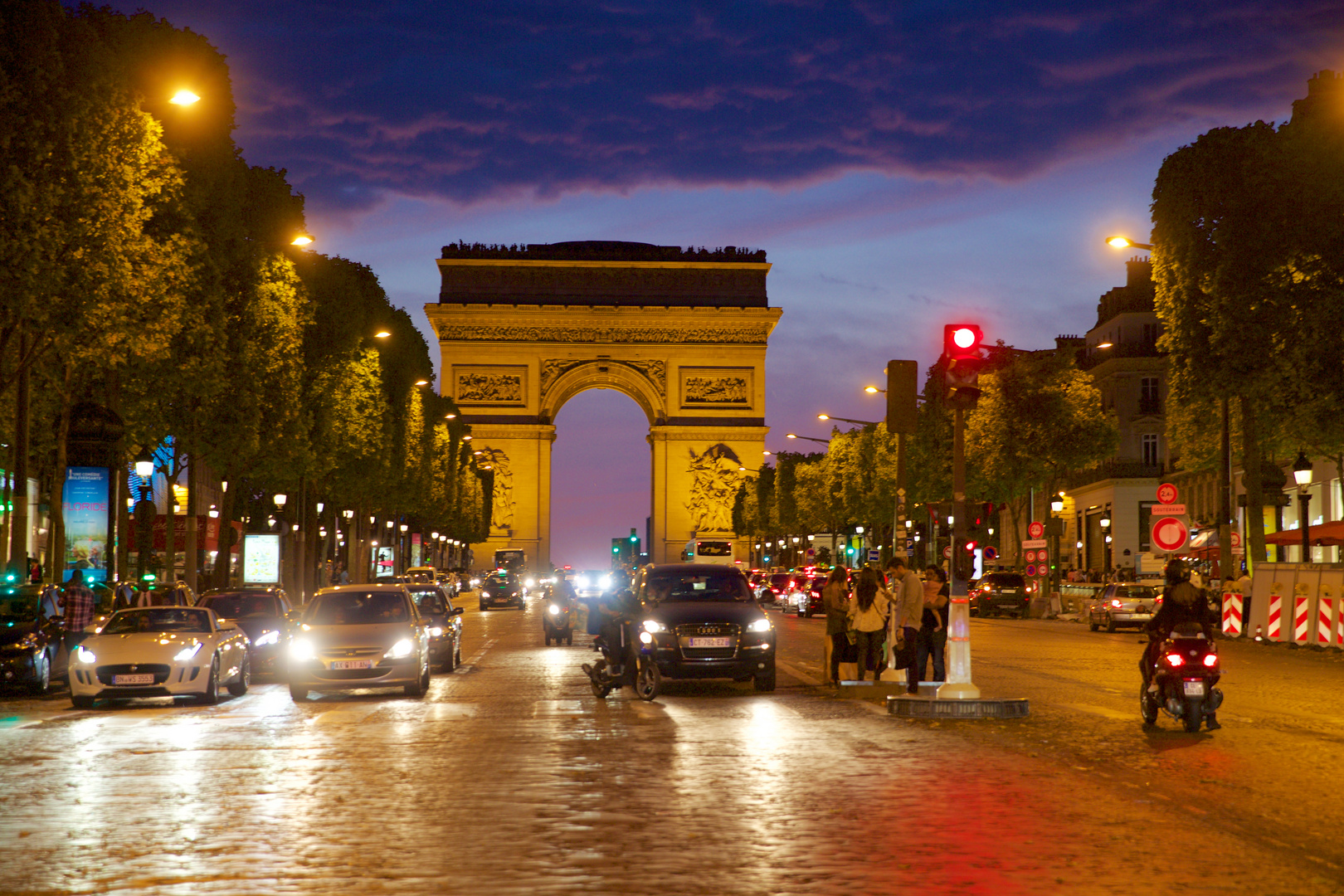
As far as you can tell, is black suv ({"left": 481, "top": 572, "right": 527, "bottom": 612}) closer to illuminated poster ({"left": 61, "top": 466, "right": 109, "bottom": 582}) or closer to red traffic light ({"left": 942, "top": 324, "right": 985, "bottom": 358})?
illuminated poster ({"left": 61, "top": 466, "right": 109, "bottom": 582})

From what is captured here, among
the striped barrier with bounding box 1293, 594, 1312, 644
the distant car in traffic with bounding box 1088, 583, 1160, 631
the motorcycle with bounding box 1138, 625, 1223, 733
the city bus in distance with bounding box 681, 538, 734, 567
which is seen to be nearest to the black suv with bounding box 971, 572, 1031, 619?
the distant car in traffic with bounding box 1088, 583, 1160, 631

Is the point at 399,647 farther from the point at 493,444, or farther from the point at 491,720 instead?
the point at 493,444

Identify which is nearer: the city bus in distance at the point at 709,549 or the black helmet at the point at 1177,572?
the black helmet at the point at 1177,572

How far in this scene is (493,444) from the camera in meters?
99.6

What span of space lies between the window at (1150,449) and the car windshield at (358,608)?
65403 mm

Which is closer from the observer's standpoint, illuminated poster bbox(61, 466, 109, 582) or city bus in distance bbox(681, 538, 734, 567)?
illuminated poster bbox(61, 466, 109, 582)

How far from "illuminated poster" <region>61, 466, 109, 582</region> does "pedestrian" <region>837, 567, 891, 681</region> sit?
55.9 feet

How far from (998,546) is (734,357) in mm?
23724

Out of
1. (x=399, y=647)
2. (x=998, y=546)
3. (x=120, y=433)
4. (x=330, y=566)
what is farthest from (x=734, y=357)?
(x=399, y=647)

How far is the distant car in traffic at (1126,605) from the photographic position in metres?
43.0

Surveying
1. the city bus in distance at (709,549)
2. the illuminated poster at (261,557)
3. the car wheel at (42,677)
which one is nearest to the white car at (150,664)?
the car wheel at (42,677)

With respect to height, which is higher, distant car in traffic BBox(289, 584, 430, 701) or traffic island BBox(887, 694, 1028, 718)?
distant car in traffic BBox(289, 584, 430, 701)

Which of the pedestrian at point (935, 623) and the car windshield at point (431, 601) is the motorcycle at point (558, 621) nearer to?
the car windshield at point (431, 601)

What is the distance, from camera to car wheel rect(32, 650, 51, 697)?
21.9 m
